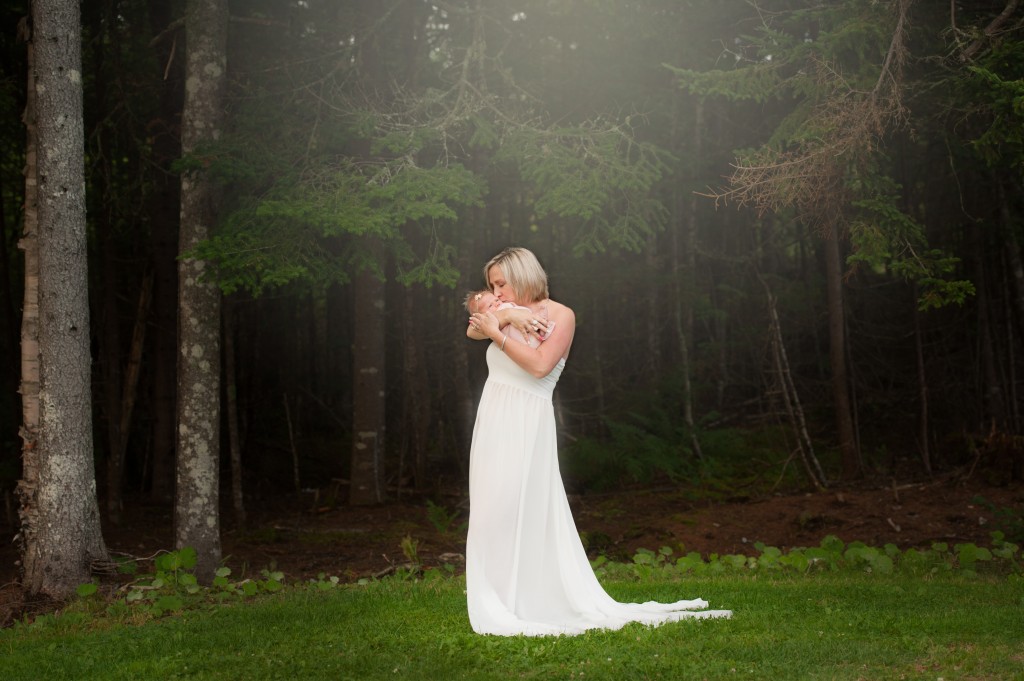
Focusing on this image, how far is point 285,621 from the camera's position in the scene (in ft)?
20.7

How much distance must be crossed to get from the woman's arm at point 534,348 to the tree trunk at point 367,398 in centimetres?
727

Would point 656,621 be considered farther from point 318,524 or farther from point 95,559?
point 318,524

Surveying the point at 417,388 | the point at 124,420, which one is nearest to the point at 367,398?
the point at 417,388

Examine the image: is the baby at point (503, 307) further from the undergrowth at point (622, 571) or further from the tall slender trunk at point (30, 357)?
the tall slender trunk at point (30, 357)

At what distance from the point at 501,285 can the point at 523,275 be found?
0.14 meters

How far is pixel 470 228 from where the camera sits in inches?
569

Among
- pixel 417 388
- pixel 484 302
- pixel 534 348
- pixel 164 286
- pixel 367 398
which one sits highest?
pixel 164 286

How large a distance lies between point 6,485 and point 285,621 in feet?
35.1

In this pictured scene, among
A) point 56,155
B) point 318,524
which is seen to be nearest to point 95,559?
point 56,155

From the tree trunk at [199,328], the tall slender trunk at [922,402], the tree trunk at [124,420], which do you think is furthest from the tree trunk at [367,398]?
the tall slender trunk at [922,402]

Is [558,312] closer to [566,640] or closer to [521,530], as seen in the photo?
[521,530]

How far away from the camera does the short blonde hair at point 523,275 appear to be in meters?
5.53

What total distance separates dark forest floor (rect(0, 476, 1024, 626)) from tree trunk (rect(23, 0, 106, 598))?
1142 millimetres

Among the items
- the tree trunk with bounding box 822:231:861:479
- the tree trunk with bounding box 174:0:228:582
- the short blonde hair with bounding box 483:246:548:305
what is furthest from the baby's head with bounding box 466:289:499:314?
the tree trunk with bounding box 822:231:861:479
